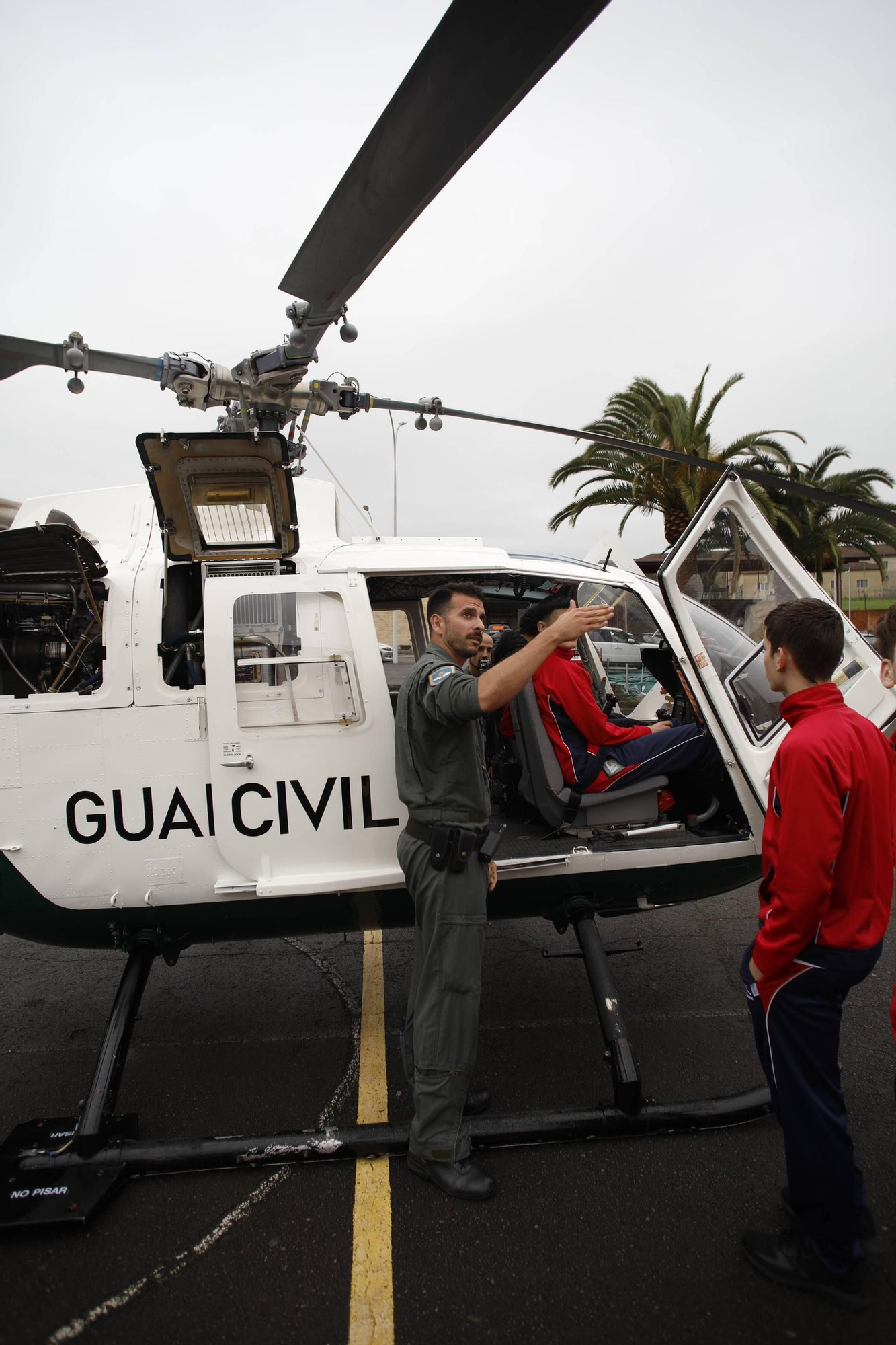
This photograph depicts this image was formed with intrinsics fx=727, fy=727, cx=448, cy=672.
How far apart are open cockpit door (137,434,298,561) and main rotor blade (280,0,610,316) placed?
78 cm

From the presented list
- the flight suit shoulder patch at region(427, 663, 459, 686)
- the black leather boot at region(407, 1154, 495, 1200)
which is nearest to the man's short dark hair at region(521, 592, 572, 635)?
the flight suit shoulder patch at region(427, 663, 459, 686)

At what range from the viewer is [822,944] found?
2.04 m

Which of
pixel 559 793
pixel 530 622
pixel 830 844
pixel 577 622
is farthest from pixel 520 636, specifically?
pixel 830 844

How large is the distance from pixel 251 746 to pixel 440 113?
212 centimetres

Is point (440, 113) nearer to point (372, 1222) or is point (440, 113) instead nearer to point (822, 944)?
point (822, 944)

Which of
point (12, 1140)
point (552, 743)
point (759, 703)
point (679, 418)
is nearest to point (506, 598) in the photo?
point (552, 743)

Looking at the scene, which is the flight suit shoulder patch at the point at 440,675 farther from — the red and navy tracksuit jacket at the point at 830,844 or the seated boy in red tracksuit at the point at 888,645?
the seated boy in red tracksuit at the point at 888,645

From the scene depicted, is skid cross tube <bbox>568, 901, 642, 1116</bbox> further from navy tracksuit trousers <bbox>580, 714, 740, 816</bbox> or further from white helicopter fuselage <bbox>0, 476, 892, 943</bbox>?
navy tracksuit trousers <bbox>580, 714, 740, 816</bbox>

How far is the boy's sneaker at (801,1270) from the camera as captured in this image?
2.04 metres

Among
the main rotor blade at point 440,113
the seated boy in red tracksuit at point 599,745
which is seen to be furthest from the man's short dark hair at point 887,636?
the main rotor blade at point 440,113

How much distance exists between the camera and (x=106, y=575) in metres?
2.96

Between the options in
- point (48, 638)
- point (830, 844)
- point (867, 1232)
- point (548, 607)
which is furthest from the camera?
point (548, 607)

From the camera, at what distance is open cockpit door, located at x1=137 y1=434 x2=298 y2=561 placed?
279 centimetres

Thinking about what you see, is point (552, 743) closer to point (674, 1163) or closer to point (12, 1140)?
point (674, 1163)
